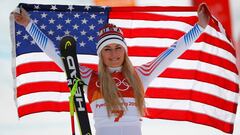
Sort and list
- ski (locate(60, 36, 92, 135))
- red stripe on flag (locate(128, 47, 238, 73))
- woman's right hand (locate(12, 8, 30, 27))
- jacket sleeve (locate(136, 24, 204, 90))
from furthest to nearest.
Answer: red stripe on flag (locate(128, 47, 238, 73)) → woman's right hand (locate(12, 8, 30, 27)) → jacket sleeve (locate(136, 24, 204, 90)) → ski (locate(60, 36, 92, 135))

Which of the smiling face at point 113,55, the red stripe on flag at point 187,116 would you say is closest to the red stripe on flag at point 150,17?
the red stripe on flag at point 187,116

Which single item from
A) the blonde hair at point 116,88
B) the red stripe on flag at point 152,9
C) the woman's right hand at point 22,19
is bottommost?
the blonde hair at point 116,88

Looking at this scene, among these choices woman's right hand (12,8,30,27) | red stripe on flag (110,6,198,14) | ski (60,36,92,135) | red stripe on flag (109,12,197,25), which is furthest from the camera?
red stripe on flag (109,12,197,25)

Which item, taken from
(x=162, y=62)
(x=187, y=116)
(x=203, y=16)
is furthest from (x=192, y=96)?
(x=162, y=62)

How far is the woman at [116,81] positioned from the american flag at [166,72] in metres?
1.95

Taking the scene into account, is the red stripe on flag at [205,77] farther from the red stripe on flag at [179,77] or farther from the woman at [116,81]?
the woman at [116,81]

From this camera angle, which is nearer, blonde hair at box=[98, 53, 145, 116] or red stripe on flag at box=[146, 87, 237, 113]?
blonde hair at box=[98, 53, 145, 116]

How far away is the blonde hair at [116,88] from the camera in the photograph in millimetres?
5562

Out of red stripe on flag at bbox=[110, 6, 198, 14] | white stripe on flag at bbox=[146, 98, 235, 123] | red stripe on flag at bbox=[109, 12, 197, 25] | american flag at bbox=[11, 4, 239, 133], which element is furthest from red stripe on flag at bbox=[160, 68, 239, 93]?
red stripe on flag at bbox=[110, 6, 198, 14]

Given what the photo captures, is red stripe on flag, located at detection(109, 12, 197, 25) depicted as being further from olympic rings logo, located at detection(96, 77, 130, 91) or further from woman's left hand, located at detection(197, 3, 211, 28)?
olympic rings logo, located at detection(96, 77, 130, 91)

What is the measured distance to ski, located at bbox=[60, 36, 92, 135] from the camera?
564cm

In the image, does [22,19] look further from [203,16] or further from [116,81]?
[203,16]

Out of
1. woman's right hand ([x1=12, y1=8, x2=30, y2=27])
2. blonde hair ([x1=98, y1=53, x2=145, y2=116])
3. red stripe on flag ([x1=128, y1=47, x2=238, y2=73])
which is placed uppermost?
red stripe on flag ([x1=128, y1=47, x2=238, y2=73])

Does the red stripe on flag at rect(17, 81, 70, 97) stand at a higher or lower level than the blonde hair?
higher
